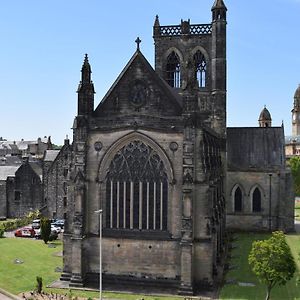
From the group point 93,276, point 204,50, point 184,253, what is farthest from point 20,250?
point 204,50

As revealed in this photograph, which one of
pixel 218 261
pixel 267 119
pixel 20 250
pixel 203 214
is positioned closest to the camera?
pixel 203 214

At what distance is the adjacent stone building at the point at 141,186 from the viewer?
29.9 meters

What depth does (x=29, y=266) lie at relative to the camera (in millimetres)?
36062

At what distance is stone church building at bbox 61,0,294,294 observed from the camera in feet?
98.2

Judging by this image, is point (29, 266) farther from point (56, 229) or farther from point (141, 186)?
point (56, 229)

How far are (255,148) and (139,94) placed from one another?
25113 millimetres

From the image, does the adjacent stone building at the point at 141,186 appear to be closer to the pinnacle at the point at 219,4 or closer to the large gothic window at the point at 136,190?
the large gothic window at the point at 136,190

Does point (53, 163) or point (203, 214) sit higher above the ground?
point (53, 163)

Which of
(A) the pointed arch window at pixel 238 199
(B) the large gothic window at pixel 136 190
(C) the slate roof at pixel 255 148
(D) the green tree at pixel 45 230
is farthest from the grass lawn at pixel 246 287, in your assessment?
(D) the green tree at pixel 45 230

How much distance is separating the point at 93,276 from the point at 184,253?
7167mm

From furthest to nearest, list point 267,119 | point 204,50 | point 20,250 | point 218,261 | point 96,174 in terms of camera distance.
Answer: point 267,119, point 204,50, point 20,250, point 218,261, point 96,174

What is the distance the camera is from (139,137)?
103 feet

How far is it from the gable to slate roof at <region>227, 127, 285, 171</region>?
22.4 metres

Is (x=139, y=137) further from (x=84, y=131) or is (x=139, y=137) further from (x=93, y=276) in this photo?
(x=93, y=276)
